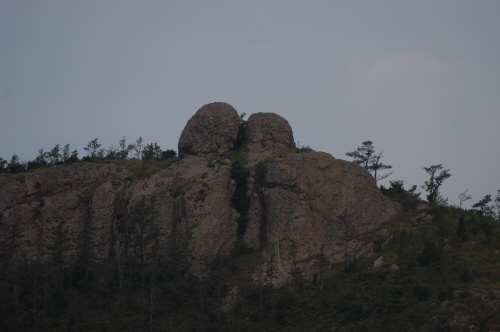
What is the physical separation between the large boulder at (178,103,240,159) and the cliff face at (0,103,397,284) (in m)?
0.11

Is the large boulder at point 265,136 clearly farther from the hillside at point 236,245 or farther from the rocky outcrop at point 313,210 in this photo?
the rocky outcrop at point 313,210

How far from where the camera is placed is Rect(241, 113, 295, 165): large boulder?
70.2 metres

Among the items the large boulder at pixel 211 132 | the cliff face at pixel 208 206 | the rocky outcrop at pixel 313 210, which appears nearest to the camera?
the rocky outcrop at pixel 313 210

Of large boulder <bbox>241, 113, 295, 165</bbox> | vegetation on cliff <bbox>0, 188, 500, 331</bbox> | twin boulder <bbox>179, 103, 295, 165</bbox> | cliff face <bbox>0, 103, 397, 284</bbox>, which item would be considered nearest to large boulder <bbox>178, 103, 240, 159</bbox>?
twin boulder <bbox>179, 103, 295, 165</bbox>

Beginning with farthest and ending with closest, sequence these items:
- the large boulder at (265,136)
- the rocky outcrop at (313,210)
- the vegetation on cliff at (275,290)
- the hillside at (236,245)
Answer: the large boulder at (265,136)
the rocky outcrop at (313,210)
the hillside at (236,245)
the vegetation on cliff at (275,290)

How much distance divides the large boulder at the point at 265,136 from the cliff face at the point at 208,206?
0.15 m

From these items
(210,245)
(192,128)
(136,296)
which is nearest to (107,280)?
(136,296)

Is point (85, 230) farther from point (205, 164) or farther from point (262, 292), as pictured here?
point (262, 292)

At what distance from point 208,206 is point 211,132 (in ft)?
35.9

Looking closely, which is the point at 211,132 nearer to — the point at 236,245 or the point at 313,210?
the point at 236,245

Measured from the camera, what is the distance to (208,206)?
6209cm

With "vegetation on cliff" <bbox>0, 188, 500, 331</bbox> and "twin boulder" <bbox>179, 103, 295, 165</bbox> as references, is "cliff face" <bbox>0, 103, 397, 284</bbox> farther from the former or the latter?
"vegetation on cliff" <bbox>0, 188, 500, 331</bbox>

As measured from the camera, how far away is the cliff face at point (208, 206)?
6016 centimetres

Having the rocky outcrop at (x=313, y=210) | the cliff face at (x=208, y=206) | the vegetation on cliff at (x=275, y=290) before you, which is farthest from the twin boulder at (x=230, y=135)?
the vegetation on cliff at (x=275, y=290)
